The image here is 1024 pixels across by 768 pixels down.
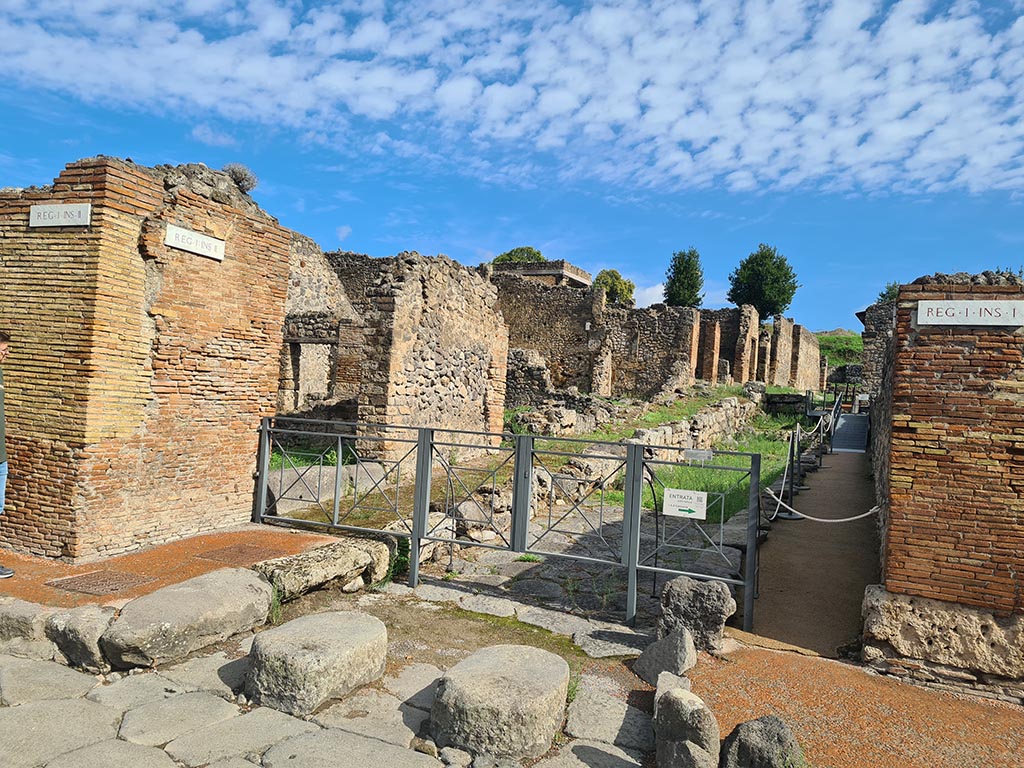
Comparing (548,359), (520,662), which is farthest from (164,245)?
(548,359)

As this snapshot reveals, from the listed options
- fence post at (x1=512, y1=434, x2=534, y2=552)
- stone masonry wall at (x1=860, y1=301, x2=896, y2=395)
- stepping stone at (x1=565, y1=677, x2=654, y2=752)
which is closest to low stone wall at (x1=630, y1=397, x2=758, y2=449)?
fence post at (x1=512, y1=434, x2=534, y2=552)

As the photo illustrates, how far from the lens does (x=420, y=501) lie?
21.8 ft

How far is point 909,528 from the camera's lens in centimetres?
500

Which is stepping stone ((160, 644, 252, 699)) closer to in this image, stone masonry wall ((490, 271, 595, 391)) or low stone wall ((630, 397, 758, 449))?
low stone wall ((630, 397, 758, 449))

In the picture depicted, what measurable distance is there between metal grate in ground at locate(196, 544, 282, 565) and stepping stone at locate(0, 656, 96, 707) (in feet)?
5.76

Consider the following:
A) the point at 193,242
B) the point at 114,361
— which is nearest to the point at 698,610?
the point at 114,361

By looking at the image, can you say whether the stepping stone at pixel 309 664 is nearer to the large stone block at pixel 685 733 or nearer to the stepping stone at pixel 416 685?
the stepping stone at pixel 416 685

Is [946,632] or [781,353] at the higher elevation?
[781,353]

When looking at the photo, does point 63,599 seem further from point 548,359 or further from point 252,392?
point 548,359

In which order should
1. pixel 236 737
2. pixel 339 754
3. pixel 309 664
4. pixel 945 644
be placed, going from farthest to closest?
1. pixel 945 644
2. pixel 309 664
3. pixel 236 737
4. pixel 339 754

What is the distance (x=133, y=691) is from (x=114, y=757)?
0.82 metres

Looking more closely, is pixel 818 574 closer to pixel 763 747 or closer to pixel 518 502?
pixel 518 502

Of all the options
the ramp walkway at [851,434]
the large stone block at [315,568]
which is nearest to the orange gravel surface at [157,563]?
the large stone block at [315,568]

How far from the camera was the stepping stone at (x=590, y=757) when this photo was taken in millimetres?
3643
